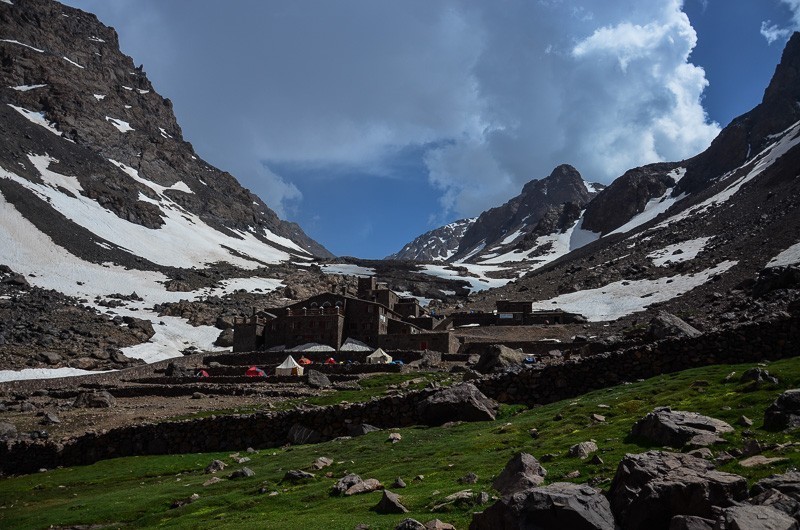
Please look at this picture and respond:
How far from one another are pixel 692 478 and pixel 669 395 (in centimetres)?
1197

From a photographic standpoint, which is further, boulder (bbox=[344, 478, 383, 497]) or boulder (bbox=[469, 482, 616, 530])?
boulder (bbox=[344, 478, 383, 497])

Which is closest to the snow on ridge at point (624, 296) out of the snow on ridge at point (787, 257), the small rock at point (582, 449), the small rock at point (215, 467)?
the snow on ridge at point (787, 257)

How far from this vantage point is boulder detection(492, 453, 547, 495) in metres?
11.1

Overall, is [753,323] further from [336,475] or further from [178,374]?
[178,374]

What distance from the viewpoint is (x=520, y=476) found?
1136 cm

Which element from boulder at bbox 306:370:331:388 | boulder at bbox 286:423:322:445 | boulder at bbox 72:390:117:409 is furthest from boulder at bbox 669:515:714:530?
boulder at bbox 72:390:117:409

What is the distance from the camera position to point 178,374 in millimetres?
56781

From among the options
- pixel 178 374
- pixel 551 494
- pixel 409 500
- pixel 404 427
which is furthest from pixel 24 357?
pixel 551 494

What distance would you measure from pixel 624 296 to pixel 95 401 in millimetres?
86787

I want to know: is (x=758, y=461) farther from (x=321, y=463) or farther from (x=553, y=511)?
(x=321, y=463)

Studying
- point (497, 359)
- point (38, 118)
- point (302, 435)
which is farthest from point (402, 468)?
point (38, 118)

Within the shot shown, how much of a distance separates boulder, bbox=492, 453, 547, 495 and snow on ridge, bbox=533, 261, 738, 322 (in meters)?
84.8

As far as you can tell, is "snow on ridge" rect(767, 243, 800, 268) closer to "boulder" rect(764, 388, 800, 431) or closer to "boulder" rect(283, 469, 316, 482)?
"boulder" rect(764, 388, 800, 431)

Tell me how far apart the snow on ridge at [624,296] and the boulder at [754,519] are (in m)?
88.9
